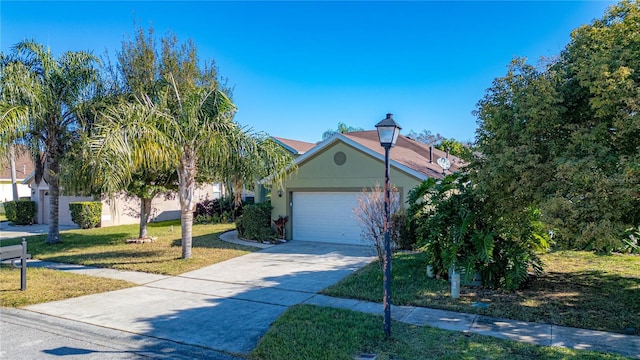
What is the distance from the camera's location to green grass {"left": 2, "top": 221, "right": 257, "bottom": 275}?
10523 millimetres

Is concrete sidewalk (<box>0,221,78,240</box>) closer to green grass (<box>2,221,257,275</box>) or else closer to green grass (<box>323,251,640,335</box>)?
green grass (<box>2,221,257,275</box>)

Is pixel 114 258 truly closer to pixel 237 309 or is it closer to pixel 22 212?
pixel 237 309

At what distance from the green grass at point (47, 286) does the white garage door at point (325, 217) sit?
732cm

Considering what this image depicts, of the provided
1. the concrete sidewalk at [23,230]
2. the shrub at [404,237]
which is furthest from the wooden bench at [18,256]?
the concrete sidewalk at [23,230]

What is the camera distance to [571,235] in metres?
5.06

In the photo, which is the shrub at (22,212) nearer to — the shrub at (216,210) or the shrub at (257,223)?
the shrub at (216,210)

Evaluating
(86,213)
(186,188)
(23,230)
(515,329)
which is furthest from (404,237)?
(23,230)

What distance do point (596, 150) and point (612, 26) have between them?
206 centimetres

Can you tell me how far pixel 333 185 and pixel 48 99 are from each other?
10292 mm

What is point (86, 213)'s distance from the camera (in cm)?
1919

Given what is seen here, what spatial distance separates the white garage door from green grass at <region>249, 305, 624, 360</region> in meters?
7.90

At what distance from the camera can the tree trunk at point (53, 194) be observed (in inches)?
518

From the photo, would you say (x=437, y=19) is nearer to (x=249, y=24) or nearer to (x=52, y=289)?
(x=249, y=24)

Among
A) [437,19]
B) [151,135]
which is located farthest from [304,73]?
[151,135]
